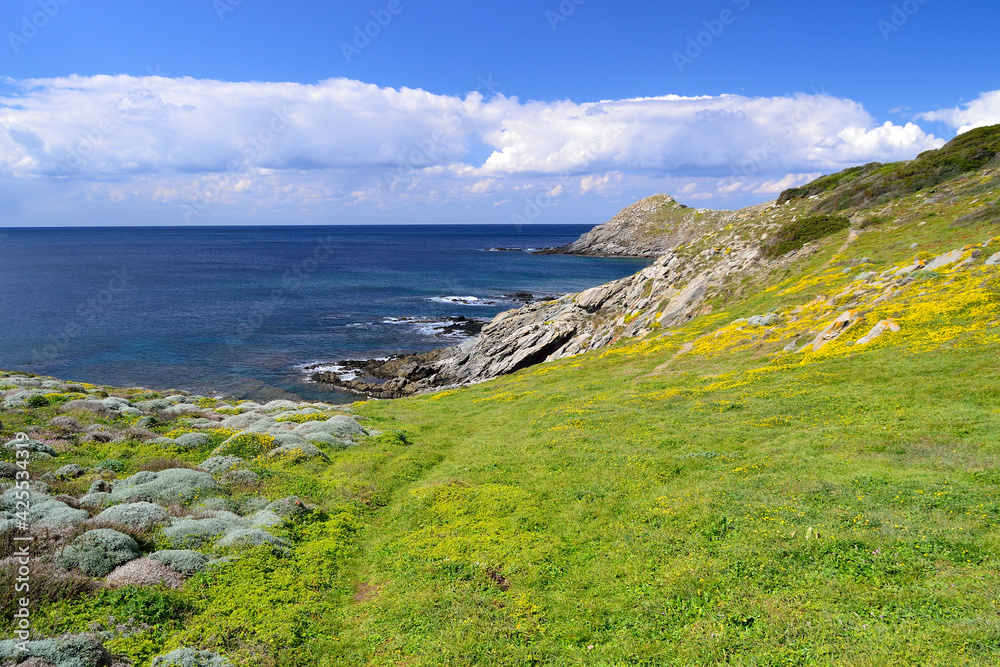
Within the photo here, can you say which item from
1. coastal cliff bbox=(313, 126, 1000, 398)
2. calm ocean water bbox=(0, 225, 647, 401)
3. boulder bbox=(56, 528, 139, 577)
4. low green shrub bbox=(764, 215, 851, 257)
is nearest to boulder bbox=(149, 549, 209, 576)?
boulder bbox=(56, 528, 139, 577)

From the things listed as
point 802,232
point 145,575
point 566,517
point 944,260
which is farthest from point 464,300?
point 145,575

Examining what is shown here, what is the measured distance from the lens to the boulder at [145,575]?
12.0m

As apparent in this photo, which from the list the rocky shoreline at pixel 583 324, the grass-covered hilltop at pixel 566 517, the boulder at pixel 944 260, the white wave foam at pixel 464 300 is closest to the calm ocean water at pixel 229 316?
the white wave foam at pixel 464 300

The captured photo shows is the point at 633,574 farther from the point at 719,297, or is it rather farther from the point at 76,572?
the point at 719,297

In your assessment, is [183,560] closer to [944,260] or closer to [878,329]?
[878,329]

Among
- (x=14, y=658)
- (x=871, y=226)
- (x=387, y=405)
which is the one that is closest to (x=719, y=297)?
(x=871, y=226)

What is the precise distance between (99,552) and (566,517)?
13.3 m

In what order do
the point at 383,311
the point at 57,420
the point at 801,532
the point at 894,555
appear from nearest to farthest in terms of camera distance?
the point at 894,555 < the point at 801,532 < the point at 57,420 < the point at 383,311

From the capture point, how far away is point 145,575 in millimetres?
12305

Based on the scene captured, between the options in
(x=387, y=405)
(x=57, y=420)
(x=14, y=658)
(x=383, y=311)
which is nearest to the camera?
(x=14, y=658)

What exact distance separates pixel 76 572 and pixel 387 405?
1269 inches

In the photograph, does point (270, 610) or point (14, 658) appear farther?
point (270, 610)

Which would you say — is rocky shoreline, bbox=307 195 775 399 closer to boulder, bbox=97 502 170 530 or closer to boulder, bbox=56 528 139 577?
boulder, bbox=97 502 170 530

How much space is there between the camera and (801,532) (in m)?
13.0
